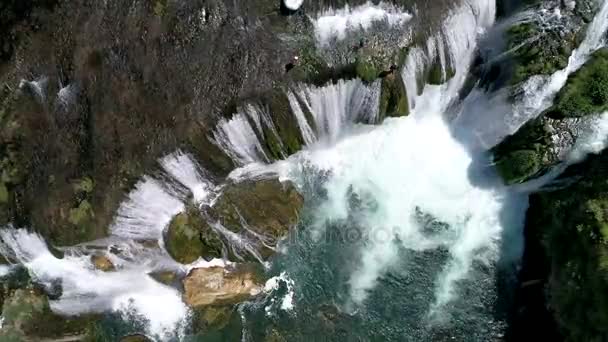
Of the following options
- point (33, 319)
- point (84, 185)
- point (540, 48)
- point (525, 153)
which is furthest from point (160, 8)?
point (525, 153)

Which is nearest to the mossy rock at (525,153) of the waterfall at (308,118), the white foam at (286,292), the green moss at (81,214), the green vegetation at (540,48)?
the green vegetation at (540,48)

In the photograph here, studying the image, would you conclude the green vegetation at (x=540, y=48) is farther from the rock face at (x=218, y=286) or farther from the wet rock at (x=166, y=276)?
the wet rock at (x=166, y=276)

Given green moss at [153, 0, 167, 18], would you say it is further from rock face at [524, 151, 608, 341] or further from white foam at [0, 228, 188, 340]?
rock face at [524, 151, 608, 341]

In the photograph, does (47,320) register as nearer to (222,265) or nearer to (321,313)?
(222,265)

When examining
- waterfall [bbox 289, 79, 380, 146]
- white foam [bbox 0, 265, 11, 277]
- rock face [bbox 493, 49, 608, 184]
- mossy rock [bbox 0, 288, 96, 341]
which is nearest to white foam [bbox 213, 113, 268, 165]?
waterfall [bbox 289, 79, 380, 146]

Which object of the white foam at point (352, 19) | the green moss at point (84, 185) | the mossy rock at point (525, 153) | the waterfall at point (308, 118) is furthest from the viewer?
the mossy rock at point (525, 153)

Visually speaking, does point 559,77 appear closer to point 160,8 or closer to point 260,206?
point 260,206
